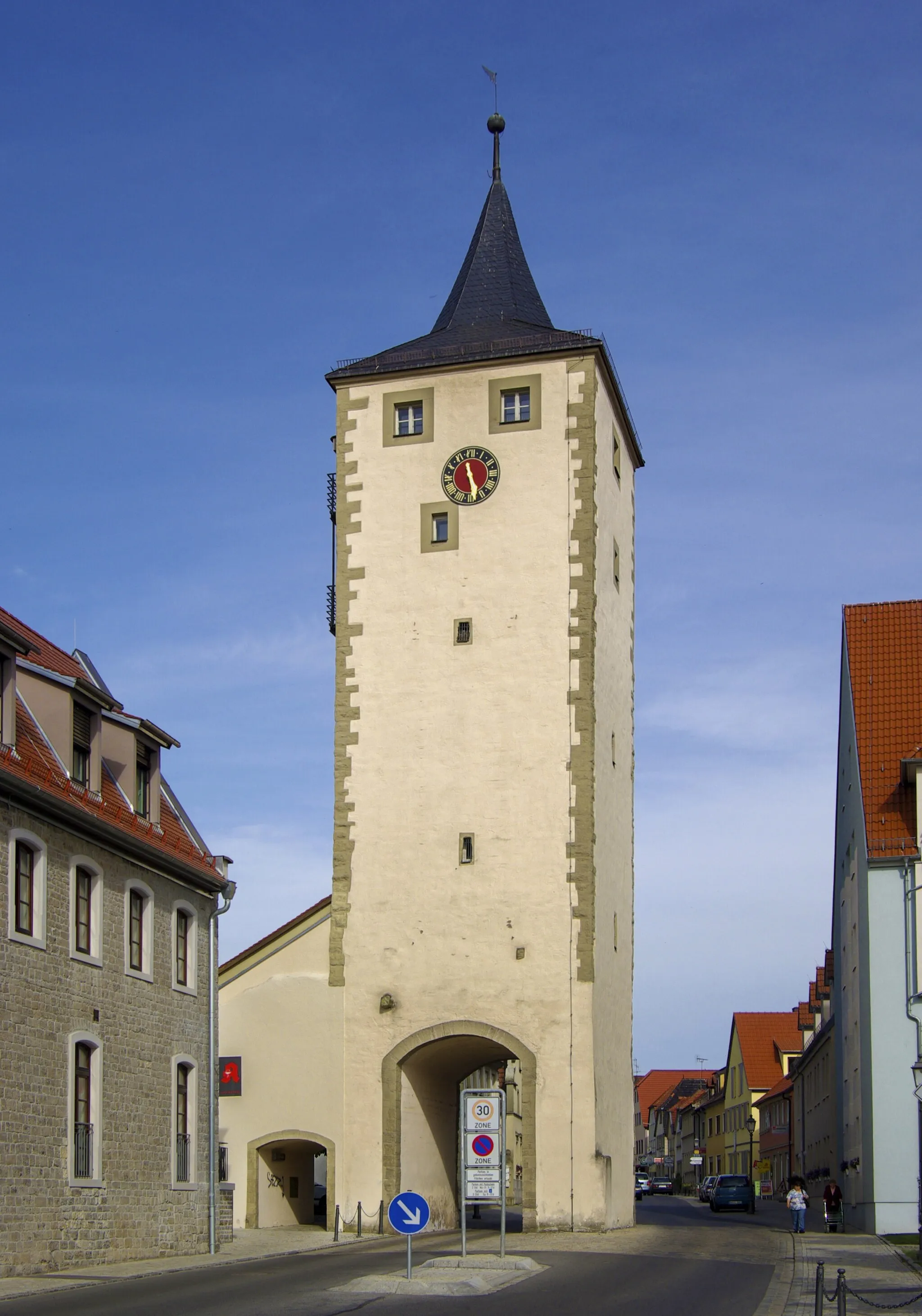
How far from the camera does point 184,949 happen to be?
26750 mm

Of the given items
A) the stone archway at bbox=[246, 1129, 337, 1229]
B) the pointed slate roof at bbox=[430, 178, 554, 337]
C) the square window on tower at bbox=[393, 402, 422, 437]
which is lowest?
the stone archway at bbox=[246, 1129, 337, 1229]

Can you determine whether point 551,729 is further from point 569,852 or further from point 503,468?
point 503,468

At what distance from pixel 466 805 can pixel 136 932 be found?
992 centimetres

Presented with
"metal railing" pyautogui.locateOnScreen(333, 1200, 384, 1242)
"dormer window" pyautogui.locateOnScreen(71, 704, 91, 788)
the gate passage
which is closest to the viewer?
the gate passage

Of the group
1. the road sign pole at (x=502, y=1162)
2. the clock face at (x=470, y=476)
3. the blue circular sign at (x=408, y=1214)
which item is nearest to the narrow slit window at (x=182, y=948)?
the road sign pole at (x=502, y=1162)

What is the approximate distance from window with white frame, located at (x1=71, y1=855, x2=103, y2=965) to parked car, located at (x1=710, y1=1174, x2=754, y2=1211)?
1382 inches

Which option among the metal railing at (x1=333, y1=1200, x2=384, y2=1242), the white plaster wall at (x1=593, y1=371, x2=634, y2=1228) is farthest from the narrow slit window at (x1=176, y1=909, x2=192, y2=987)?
the white plaster wall at (x1=593, y1=371, x2=634, y2=1228)

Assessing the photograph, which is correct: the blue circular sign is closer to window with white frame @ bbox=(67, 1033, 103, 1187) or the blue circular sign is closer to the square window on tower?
window with white frame @ bbox=(67, 1033, 103, 1187)

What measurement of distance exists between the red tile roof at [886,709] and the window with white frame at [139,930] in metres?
14.6

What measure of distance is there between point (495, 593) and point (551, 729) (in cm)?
312

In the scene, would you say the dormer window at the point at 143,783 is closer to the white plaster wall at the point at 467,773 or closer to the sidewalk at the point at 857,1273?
the white plaster wall at the point at 467,773

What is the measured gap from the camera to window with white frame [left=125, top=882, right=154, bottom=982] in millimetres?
24156

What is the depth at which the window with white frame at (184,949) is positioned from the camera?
2619cm

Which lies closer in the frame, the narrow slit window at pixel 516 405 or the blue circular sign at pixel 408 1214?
the blue circular sign at pixel 408 1214
